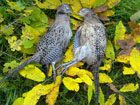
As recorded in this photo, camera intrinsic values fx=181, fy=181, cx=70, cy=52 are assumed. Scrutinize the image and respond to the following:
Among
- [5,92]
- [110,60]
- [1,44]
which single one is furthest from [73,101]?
[1,44]

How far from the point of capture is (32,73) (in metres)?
2.02

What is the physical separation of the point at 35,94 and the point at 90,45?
2.70 feet

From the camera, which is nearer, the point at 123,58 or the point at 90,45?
the point at 90,45

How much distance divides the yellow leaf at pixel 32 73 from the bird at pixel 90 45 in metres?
0.25

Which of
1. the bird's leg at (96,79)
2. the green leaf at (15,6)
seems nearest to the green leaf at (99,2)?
the bird's leg at (96,79)

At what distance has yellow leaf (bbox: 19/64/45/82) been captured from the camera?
2.00m

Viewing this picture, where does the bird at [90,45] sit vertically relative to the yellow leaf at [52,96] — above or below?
above

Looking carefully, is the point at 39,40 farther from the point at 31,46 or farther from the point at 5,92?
the point at 5,92

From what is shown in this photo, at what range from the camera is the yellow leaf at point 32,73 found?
6.57ft

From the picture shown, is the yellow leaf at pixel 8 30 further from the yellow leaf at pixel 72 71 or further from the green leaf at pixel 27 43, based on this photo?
the yellow leaf at pixel 72 71

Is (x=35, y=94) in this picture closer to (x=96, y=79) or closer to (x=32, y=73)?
(x=32, y=73)

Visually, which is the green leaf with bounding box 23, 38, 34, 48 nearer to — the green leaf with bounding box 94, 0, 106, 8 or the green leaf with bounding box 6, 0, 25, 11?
the green leaf with bounding box 6, 0, 25, 11

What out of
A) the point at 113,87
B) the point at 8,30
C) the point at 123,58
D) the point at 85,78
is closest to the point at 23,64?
the point at 8,30

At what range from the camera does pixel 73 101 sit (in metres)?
2.31
